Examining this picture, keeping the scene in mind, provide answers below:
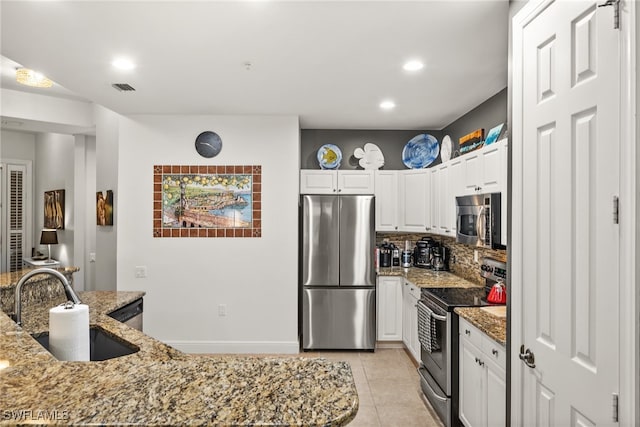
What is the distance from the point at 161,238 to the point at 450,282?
3102mm

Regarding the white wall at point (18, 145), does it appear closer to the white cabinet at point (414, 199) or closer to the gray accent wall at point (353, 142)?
the gray accent wall at point (353, 142)

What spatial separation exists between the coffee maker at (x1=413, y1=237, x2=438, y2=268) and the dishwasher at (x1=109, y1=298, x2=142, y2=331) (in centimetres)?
324

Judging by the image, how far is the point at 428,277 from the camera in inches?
171

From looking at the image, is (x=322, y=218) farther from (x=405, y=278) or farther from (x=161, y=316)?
(x=161, y=316)

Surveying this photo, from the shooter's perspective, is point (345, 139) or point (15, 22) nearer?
point (15, 22)

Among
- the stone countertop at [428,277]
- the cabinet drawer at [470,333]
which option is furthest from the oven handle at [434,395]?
the stone countertop at [428,277]

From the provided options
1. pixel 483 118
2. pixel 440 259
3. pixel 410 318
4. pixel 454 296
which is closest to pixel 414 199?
pixel 440 259

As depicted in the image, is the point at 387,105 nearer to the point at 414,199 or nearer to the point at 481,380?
the point at 414,199

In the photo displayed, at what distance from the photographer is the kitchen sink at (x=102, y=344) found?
1.98 meters

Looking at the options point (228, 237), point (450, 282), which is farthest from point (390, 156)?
point (228, 237)

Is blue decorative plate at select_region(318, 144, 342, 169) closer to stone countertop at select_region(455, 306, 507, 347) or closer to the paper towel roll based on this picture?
stone countertop at select_region(455, 306, 507, 347)

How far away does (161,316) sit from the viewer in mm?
4594

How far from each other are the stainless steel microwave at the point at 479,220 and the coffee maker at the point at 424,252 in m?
1.32

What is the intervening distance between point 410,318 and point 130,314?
2.77 meters
